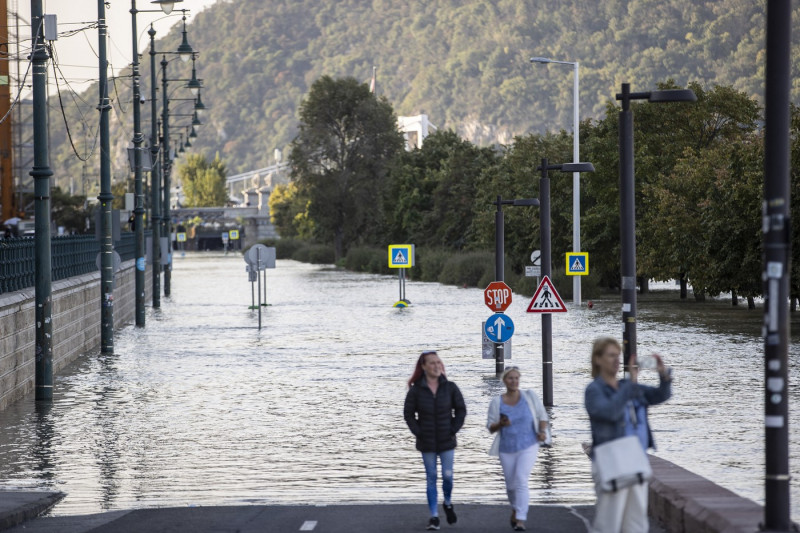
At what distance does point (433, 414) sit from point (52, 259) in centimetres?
1856

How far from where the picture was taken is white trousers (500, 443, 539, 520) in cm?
1113

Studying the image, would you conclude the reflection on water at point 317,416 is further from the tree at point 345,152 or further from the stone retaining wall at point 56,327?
the tree at point 345,152

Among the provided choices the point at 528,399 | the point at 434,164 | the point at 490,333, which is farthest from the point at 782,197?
the point at 434,164

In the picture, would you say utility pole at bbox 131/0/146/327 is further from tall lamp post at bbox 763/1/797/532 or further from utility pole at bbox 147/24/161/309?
tall lamp post at bbox 763/1/797/532

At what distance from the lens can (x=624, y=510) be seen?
865cm

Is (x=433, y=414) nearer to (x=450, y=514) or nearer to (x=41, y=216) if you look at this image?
(x=450, y=514)

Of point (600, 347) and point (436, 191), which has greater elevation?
point (436, 191)

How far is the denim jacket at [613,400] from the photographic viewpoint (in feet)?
28.9

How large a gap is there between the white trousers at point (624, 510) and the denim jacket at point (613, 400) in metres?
0.43

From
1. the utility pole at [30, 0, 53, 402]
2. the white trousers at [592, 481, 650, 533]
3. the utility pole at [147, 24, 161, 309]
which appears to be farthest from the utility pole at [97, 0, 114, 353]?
the white trousers at [592, 481, 650, 533]

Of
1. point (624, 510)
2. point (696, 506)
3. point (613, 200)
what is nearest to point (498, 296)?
point (696, 506)

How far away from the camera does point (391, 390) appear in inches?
949

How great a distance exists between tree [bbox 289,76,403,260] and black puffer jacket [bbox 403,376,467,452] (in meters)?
105

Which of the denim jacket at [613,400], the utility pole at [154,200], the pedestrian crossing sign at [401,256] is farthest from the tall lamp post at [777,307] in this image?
the pedestrian crossing sign at [401,256]
